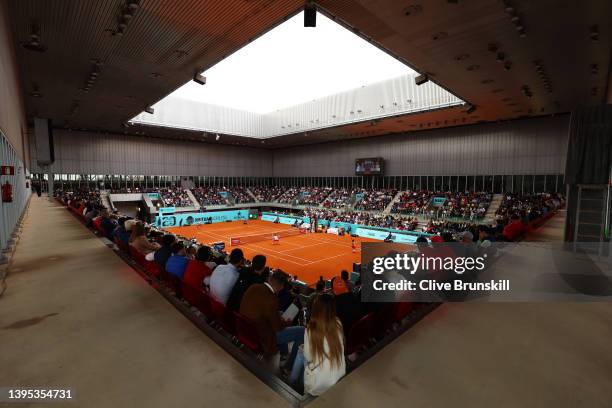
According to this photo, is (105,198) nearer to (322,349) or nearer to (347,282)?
(347,282)

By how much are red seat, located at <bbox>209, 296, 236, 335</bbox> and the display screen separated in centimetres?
3302

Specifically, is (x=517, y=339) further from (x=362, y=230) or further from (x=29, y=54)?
(x=362, y=230)

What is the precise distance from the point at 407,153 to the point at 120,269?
32.2 m

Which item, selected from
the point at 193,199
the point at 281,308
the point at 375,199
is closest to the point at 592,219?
the point at 281,308

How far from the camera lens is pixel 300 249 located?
2292 cm

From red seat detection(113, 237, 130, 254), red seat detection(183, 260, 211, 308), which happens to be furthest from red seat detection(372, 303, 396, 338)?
red seat detection(113, 237, 130, 254)

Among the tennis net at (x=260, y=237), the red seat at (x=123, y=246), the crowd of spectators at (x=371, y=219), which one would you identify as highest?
the red seat at (x=123, y=246)

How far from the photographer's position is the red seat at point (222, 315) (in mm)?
3535

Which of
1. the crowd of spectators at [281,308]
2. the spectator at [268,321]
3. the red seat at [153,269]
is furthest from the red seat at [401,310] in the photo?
the red seat at [153,269]

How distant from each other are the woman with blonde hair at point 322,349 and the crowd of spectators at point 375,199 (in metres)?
30.2

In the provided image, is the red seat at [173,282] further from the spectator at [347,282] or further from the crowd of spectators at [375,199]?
the crowd of spectators at [375,199]

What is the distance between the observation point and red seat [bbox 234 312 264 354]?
123 inches

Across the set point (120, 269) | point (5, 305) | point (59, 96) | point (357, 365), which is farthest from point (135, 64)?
point (357, 365)

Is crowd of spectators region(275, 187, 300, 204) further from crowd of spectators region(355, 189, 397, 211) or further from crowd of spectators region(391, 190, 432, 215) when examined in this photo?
crowd of spectators region(391, 190, 432, 215)
